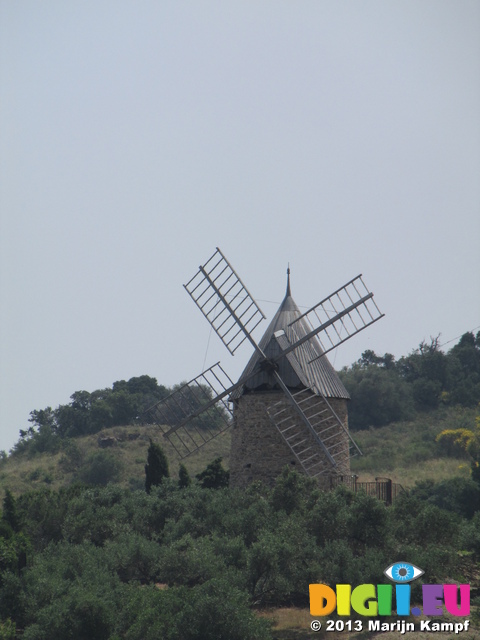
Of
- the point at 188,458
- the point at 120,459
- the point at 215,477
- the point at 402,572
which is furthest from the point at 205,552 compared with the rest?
the point at 120,459

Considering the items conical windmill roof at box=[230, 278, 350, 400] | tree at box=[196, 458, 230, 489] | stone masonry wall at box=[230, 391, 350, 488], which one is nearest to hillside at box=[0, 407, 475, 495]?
tree at box=[196, 458, 230, 489]

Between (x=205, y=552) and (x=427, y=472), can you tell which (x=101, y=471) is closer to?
(x=427, y=472)

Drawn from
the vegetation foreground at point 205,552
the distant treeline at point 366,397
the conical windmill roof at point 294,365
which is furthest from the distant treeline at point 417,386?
the conical windmill roof at point 294,365

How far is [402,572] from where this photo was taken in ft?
54.3

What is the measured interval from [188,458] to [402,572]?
29.6 m

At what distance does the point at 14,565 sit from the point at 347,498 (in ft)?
24.7

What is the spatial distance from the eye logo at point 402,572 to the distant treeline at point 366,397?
3913 centimetres

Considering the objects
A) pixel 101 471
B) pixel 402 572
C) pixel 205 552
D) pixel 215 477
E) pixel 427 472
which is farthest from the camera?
pixel 101 471

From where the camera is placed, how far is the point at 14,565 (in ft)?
61.7

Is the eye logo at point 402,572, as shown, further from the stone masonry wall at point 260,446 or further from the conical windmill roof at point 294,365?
the conical windmill roof at point 294,365

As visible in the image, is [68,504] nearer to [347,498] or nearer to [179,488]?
[179,488]

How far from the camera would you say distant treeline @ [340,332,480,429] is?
184 ft

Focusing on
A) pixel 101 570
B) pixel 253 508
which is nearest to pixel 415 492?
pixel 253 508

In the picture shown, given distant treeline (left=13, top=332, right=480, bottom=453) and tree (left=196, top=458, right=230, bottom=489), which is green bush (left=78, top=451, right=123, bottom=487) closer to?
distant treeline (left=13, top=332, right=480, bottom=453)
